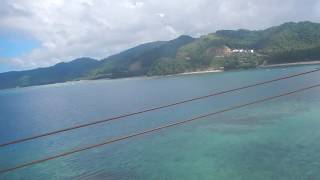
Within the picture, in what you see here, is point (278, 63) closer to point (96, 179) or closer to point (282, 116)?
point (282, 116)

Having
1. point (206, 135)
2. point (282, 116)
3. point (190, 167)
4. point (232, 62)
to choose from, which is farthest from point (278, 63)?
point (190, 167)

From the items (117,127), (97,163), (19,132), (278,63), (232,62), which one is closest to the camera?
(97,163)

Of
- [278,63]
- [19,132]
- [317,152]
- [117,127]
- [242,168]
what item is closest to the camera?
[242,168]

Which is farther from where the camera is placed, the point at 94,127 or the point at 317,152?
the point at 94,127

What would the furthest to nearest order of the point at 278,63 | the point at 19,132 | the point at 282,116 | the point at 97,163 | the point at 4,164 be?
the point at 278,63 → the point at 19,132 → the point at 282,116 → the point at 4,164 → the point at 97,163

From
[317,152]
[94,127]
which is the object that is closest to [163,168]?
[317,152]

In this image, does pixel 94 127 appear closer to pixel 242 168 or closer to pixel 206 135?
pixel 206 135

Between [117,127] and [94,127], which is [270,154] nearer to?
[117,127]

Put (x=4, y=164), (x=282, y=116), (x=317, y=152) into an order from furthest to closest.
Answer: (x=282, y=116) → (x=4, y=164) → (x=317, y=152)

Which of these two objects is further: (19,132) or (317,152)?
(19,132)
